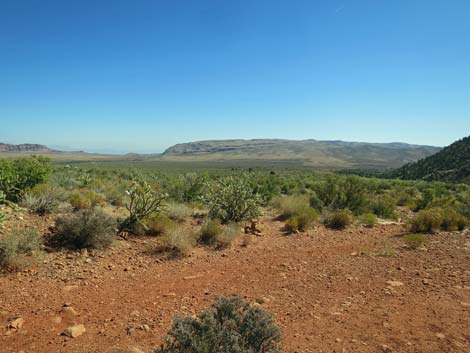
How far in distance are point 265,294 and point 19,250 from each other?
4.81 meters

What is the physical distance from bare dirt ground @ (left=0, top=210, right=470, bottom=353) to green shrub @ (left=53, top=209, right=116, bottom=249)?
14.0 inches

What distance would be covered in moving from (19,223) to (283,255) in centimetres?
648

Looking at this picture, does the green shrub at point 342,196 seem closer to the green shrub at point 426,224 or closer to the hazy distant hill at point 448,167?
the green shrub at point 426,224

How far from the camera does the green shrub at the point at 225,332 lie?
3.09 m

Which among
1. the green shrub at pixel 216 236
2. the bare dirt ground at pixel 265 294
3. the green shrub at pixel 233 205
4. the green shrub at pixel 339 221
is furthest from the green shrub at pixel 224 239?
the green shrub at pixel 339 221

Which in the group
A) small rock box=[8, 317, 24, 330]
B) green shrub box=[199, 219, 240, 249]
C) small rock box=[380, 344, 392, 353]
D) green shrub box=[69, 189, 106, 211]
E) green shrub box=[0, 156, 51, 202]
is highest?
green shrub box=[0, 156, 51, 202]

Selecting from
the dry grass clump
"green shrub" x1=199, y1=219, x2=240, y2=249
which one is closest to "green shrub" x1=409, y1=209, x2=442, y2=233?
"green shrub" x1=199, y1=219, x2=240, y2=249

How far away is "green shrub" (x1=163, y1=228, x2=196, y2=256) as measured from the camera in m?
7.59

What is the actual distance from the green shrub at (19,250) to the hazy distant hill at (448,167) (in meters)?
41.9

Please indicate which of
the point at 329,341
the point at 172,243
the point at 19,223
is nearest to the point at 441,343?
the point at 329,341

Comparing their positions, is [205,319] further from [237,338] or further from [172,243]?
[172,243]

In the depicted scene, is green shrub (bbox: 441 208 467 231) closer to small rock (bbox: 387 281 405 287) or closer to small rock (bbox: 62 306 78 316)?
small rock (bbox: 387 281 405 287)

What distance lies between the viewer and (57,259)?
261 inches

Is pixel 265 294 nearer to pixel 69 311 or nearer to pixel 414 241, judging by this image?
pixel 69 311
